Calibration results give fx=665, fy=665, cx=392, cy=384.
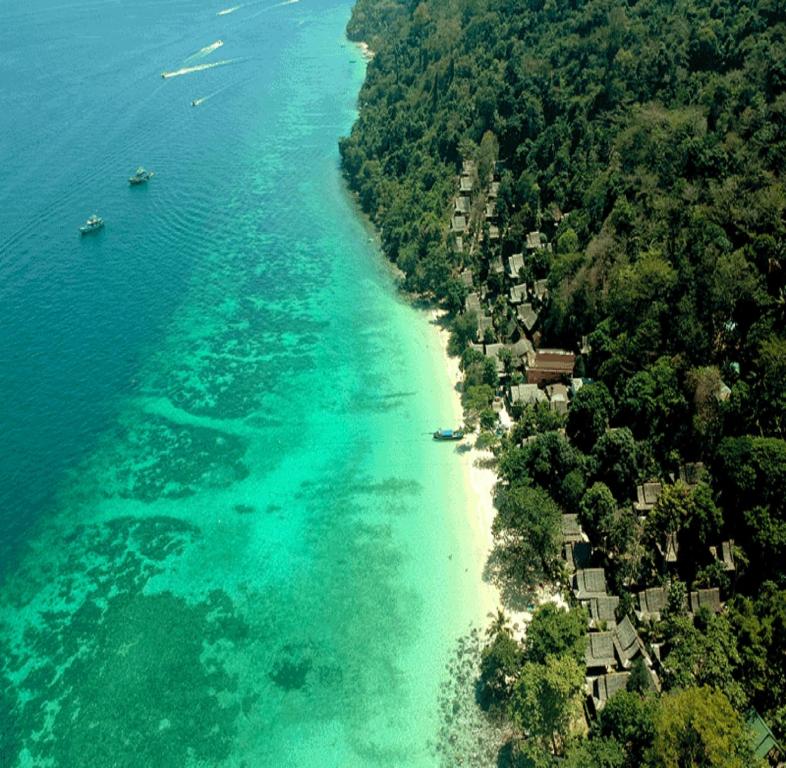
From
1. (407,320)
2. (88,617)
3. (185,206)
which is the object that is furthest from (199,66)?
(88,617)

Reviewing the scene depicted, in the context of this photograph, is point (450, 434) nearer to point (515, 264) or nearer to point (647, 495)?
point (647, 495)

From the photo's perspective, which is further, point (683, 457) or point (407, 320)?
point (407, 320)

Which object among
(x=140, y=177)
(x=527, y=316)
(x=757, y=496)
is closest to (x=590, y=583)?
(x=757, y=496)

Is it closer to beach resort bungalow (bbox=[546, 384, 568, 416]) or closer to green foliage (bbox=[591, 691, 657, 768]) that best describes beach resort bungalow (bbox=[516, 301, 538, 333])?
beach resort bungalow (bbox=[546, 384, 568, 416])

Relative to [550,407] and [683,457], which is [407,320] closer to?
[550,407]

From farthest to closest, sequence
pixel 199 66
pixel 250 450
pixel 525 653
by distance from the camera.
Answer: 1. pixel 199 66
2. pixel 250 450
3. pixel 525 653
